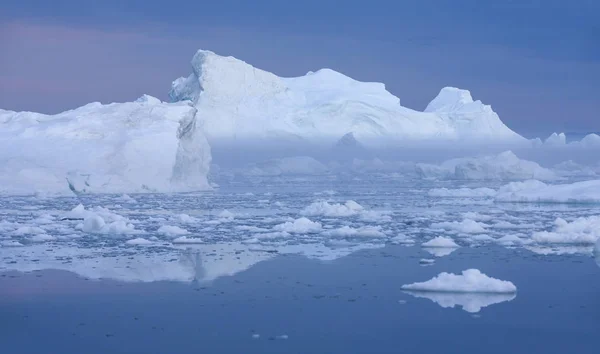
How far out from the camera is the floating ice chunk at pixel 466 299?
7.43m

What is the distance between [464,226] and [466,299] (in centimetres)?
498

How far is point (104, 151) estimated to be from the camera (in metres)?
21.1

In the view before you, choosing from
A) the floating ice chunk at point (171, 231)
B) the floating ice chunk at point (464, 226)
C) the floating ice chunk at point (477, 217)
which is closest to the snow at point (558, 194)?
the floating ice chunk at point (477, 217)

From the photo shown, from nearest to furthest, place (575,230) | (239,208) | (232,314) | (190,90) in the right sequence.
A: (232,314) < (575,230) < (239,208) < (190,90)

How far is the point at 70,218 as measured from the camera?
46.3ft

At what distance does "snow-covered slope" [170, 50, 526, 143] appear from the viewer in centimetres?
4141

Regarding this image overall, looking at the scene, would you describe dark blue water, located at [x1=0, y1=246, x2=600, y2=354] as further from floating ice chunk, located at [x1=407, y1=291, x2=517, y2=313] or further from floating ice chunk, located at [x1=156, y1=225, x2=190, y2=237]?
floating ice chunk, located at [x1=156, y1=225, x2=190, y2=237]

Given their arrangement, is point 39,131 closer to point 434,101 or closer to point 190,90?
point 190,90

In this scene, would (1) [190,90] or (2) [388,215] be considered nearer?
(2) [388,215]

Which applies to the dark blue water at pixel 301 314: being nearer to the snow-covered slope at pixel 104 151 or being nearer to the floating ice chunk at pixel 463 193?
the floating ice chunk at pixel 463 193

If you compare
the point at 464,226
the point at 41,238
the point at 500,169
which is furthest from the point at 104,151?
the point at 500,169

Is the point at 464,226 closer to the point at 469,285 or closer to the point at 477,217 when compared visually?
the point at 477,217

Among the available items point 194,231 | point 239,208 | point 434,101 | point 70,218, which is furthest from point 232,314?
point 434,101

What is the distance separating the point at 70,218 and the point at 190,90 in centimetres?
2750
